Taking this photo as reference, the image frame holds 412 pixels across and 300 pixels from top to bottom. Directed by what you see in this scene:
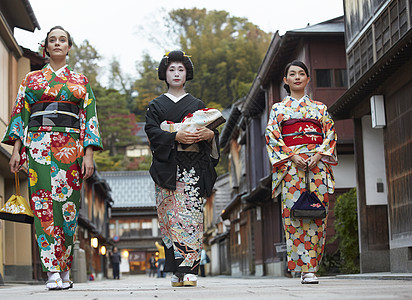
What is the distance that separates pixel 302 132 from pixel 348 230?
8.65m

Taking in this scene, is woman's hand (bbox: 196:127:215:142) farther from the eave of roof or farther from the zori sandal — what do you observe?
the eave of roof

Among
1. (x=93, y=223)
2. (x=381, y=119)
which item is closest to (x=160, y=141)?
(x=381, y=119)

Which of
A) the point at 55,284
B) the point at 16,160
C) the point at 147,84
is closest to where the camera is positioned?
the point at 55,284

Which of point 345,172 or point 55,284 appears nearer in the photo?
point 55,284

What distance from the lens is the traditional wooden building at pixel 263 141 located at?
1861 cm

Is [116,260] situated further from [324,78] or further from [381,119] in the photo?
[381,119]

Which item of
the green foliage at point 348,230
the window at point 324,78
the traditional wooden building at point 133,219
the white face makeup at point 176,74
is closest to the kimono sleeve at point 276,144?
the white face makeup at point 176,74

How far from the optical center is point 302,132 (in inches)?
288

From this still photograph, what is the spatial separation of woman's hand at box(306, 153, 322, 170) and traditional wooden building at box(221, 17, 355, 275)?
35.9 feet

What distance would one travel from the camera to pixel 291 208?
277 inches

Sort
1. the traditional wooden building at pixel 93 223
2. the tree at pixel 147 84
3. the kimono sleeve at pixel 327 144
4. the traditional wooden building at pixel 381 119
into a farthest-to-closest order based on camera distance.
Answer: the tree at pixel 147 84 → the traditional wooden building at pixel 93 223 → the traditional wooden building at pixel 381 119 → the kimono sleeve at pixel 327 144

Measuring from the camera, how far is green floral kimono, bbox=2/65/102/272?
6840mm

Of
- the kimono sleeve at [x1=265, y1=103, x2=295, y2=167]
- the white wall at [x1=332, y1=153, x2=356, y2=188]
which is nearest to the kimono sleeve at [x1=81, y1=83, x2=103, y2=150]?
the kimono sleeve at [x1=265, y1=103, x2=295, y2=167]

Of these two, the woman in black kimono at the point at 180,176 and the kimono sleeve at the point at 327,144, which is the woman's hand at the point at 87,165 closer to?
the woman in black kimono at the point at 180,176
